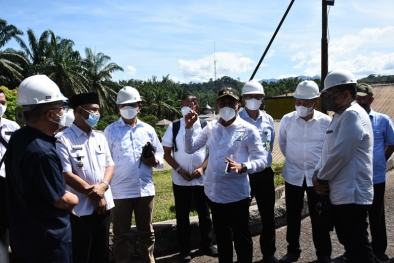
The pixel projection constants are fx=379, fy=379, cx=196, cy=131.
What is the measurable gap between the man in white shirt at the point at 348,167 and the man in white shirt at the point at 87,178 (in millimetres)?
2079

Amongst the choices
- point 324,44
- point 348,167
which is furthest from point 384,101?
point 348,167

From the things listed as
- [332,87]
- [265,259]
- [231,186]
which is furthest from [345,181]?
[265,259]

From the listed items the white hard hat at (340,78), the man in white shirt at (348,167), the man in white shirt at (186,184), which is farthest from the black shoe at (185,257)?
the white hard hat at (340,78)

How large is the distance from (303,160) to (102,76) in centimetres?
3767

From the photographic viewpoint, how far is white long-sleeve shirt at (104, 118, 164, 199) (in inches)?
168

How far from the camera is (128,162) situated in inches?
169

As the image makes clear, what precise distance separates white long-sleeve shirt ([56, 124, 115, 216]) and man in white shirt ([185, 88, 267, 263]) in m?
0.99

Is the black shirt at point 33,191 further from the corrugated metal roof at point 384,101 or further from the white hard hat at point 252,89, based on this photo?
the corrugated metal roof at point 384,101

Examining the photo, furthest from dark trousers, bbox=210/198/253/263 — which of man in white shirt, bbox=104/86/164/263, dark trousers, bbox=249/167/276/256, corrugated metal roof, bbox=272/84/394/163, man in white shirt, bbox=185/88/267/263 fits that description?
corrugated metal roof, bbox=272/84/394/163

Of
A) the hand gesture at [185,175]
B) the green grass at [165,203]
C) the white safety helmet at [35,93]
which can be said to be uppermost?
the white safety helmet at [35,93]

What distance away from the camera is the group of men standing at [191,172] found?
2668 mm

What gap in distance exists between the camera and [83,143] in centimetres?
365

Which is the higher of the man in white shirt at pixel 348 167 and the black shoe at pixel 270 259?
the man in white shirt at pixel 348 167

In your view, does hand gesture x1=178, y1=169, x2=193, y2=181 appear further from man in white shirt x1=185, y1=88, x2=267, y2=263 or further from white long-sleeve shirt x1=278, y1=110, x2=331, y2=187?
white long-sleeve shirt x1=278, y1=110, x2=331, y2=187
